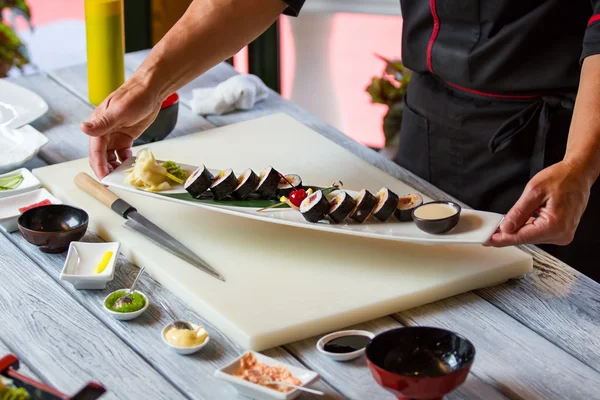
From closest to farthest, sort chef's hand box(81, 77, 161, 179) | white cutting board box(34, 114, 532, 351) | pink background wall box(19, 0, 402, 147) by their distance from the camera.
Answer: white cutting board box(34, 114, 532, 351), chef's hand box(81, 77, 161, 179), pink background wall box(19, 0, 402, 147)

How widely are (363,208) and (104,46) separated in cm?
110

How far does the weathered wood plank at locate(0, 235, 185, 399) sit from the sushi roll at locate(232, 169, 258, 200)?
1.32 ft

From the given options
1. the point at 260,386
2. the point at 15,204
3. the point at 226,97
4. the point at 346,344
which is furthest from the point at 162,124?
the point at 260,386

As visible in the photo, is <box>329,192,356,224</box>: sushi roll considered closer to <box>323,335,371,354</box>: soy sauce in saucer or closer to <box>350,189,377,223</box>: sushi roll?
<box>350,189,377,223</box>: sushi roll

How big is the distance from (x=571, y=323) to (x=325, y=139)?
0.91 m

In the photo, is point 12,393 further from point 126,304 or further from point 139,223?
point 139,223

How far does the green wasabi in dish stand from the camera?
1551 mm

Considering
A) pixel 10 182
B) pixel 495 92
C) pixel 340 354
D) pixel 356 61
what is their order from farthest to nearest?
pixel 356 61 < pixel 495 92 < pixel 10 182 < pixel 340 354

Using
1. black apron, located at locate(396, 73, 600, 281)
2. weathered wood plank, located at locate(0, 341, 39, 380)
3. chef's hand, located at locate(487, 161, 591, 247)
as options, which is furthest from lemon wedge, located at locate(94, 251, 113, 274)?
black apron, located at locate(396, 73, 600, 281)

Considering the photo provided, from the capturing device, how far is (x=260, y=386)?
Answer: 1308 mm

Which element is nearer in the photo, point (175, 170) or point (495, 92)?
point (175, 170)

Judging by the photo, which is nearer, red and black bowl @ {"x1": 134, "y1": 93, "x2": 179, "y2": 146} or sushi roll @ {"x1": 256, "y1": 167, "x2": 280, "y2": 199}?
sushi roll @ {"x1": 256, "y1": 167, "x2": 280, "y2": 199}

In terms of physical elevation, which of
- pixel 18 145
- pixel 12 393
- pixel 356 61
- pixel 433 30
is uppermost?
pixel 433 30

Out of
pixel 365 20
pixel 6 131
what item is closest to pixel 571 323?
pixel 6 131
